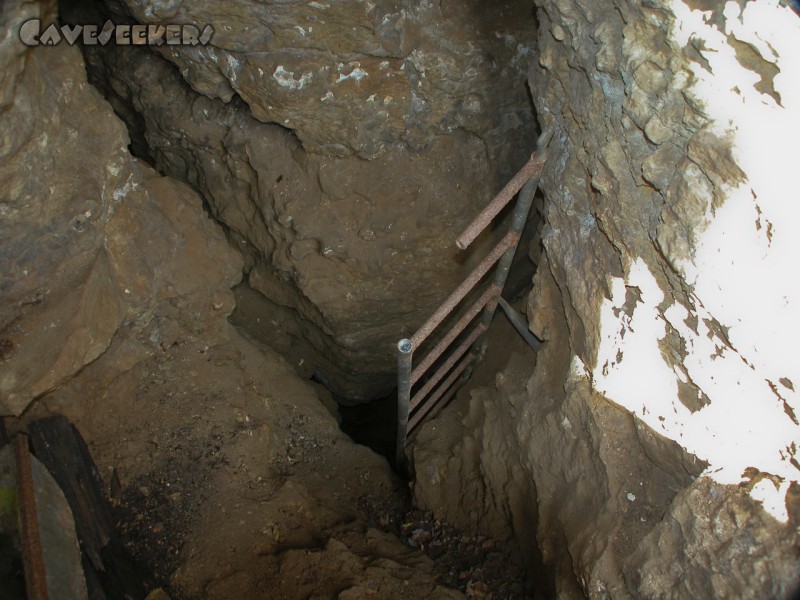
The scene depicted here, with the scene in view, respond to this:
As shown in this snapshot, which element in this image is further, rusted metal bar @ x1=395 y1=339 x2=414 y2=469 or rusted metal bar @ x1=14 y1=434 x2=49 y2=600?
rusted metal bar @ x1=395 y1=339 x2=414 y2=469

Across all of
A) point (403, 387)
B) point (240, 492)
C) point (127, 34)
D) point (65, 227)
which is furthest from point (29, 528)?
point (127, 34)

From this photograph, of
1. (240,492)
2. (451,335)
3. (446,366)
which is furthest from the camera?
(446,366)

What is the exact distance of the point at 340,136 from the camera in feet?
9.50

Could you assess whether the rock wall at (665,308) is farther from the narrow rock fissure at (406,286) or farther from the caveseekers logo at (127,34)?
the caveseekers logo at (127,34)

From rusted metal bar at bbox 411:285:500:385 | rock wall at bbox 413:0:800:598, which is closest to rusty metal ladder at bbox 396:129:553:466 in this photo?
rusted metal bar at bbox 411:285:500:385

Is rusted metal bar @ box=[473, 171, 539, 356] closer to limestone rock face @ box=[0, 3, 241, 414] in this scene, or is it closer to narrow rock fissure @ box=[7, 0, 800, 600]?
narrow rock fissure @ box=[7, 0, 800, 600]

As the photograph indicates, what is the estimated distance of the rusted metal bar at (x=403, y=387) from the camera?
2537 mm

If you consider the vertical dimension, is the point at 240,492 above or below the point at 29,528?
below

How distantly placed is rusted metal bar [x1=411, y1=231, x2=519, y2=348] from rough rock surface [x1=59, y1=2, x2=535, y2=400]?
25.8 inches

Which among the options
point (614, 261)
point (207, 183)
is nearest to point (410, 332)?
point (207, 183)

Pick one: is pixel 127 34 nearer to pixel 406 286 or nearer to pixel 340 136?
pixel 340 136

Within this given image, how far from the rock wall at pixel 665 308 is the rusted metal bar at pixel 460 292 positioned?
271 mm

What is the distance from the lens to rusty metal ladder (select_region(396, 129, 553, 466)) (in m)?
2.37

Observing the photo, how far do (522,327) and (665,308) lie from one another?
3.67ft
